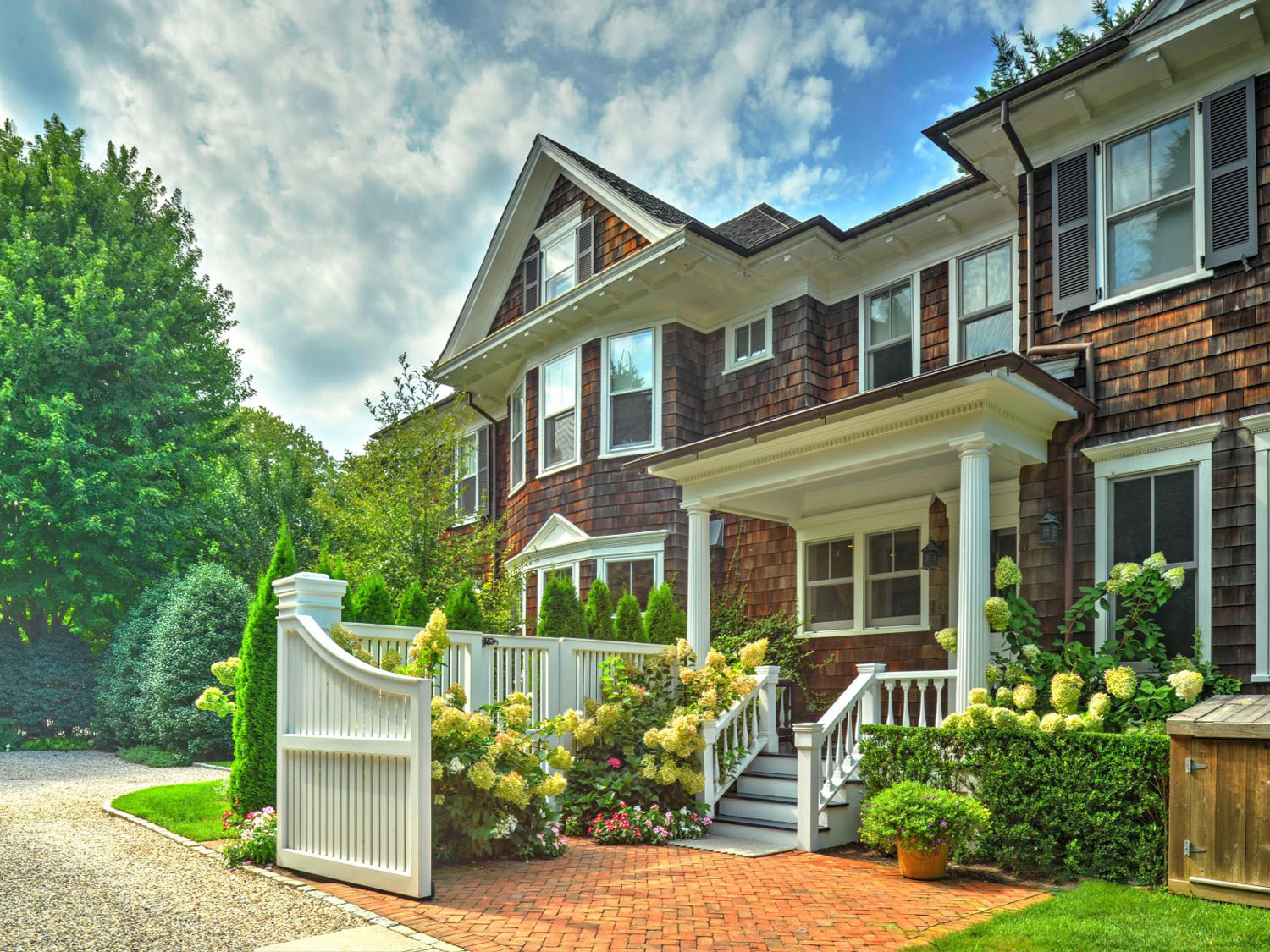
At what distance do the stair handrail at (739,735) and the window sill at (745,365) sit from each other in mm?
4709

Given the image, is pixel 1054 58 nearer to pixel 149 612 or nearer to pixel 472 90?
pixel 472 90

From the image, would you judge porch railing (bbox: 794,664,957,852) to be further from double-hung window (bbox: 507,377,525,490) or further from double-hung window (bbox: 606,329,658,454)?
double-hung window (bbox: 507,377,525,490)

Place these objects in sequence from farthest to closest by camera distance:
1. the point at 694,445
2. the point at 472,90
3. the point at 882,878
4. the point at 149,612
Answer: the point at 149,612, the point at 472,90, the point at 694,445, the point at 882,878

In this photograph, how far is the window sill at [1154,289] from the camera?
26.2 ft

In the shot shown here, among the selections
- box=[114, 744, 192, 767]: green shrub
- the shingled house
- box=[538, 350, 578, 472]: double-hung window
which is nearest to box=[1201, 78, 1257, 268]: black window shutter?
the shingled house

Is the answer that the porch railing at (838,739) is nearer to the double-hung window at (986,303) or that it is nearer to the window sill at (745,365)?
the double-hung window at (986,303)

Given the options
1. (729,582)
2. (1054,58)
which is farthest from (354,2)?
(1054,58)

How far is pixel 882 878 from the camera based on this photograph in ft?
Answer: 22.0

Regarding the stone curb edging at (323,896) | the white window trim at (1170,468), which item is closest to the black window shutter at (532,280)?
the white window trim at (1170,468)

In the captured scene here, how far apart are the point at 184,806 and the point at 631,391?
7631mm

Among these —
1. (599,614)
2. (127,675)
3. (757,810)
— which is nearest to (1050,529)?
(757,810)

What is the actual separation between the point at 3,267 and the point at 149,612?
786 cm

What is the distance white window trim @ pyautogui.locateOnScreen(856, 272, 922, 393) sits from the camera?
441 inches

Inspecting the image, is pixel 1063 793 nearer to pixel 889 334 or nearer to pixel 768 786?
pixel 768 786
